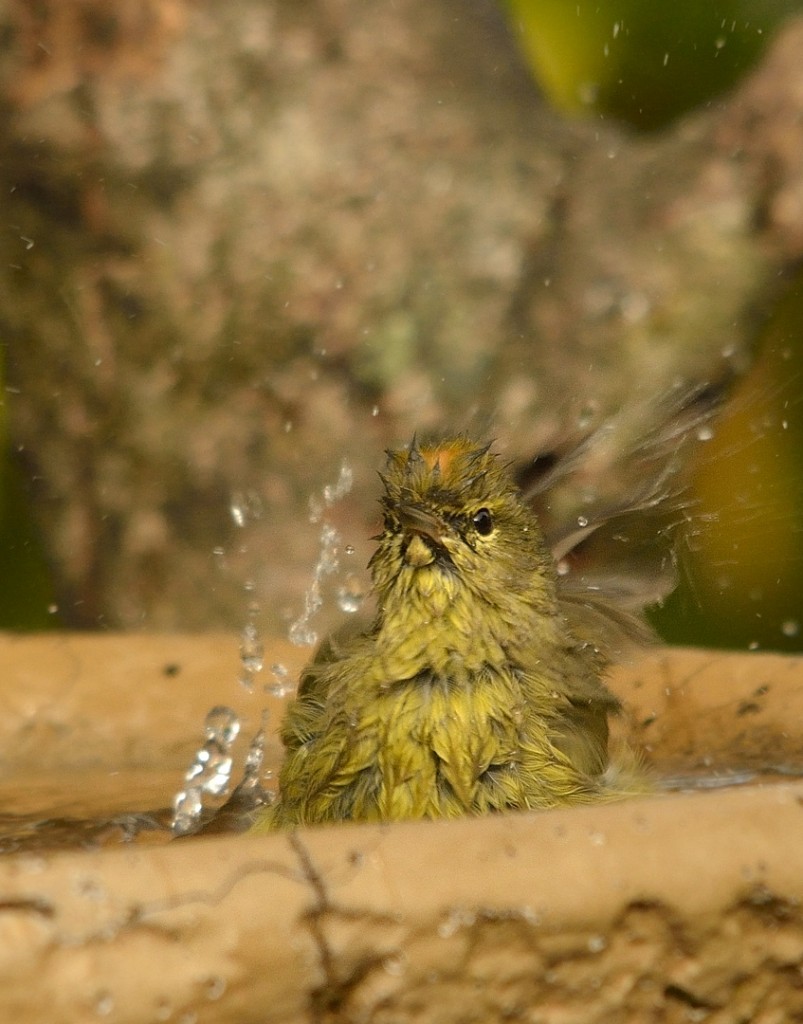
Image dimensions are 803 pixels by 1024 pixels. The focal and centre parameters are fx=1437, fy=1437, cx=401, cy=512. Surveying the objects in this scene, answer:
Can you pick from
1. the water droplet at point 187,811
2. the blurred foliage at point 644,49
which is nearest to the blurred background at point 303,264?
the blurred foliage at point 644,49

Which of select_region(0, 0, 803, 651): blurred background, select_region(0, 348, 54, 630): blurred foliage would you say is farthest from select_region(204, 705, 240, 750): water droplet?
select_region(0, 348, 54, 630): blurred foliage

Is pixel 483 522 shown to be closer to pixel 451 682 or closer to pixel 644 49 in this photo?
pixel 451 682

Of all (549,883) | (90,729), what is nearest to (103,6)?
(90,729)

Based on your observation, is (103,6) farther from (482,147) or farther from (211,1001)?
(211,1001)

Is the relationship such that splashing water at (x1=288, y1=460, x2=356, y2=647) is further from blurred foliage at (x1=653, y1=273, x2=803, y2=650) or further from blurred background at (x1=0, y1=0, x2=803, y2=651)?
blurred foliage at (x1=653, y1=273, x2=803, y2=650)

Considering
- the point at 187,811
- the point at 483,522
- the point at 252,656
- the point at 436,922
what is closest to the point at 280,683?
the point at 252,656

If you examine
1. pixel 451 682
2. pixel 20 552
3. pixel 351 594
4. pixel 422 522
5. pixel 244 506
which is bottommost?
pixel 451 682
